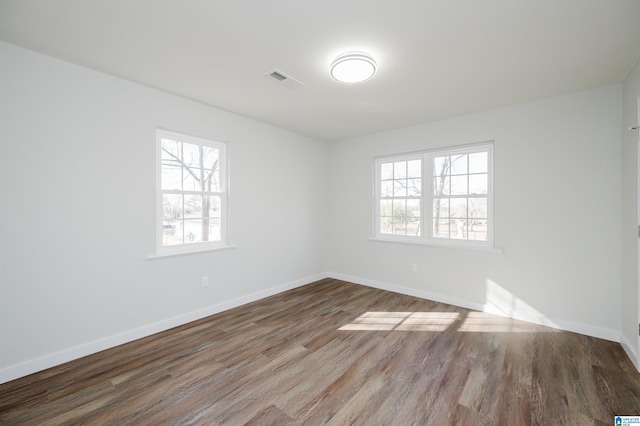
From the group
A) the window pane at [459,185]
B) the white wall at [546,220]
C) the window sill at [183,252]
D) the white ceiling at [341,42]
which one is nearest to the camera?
the white ceiling at [341,42]

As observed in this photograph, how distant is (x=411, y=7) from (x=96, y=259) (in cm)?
334

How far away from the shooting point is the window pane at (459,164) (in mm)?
3838

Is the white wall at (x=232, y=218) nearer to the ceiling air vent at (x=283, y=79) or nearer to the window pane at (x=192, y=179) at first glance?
the window pane at (x=192, y=179)

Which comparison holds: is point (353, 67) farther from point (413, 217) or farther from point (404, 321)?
point (404, 321)

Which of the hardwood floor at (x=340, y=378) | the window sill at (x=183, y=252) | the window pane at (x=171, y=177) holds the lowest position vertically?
the hardwood floor at (x=340, y=378)

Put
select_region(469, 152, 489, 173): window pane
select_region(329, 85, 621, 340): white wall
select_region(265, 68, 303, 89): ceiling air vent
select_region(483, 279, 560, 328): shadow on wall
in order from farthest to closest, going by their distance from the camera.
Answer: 1. select_region(469, 152, 489, 173): window pane
2. select_region(483, 279, 560, 328): shadow on wall
3. select_region(329, 85, 621, 340): white wall
4. select_region(265, 68, 303, 89): ceiling air vent

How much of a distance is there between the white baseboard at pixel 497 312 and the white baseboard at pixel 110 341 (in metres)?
1.92

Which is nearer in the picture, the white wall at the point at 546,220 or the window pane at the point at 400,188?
the white wall at the point at 546,220

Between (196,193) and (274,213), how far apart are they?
126cm

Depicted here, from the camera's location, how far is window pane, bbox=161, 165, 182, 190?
312 cm

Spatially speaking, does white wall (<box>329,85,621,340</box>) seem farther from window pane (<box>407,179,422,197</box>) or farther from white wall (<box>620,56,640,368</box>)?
window pane (<box>407,179,422,197</box>)

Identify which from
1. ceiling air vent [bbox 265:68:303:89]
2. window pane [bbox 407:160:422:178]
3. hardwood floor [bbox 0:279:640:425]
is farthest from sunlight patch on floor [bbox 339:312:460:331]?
ceiling air vent [bbox 265:68:303:89]

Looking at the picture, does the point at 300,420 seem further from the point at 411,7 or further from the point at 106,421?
the point at 411,7

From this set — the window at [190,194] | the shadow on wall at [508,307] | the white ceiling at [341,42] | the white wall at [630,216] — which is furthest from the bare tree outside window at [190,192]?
the white wall at [630,216]
